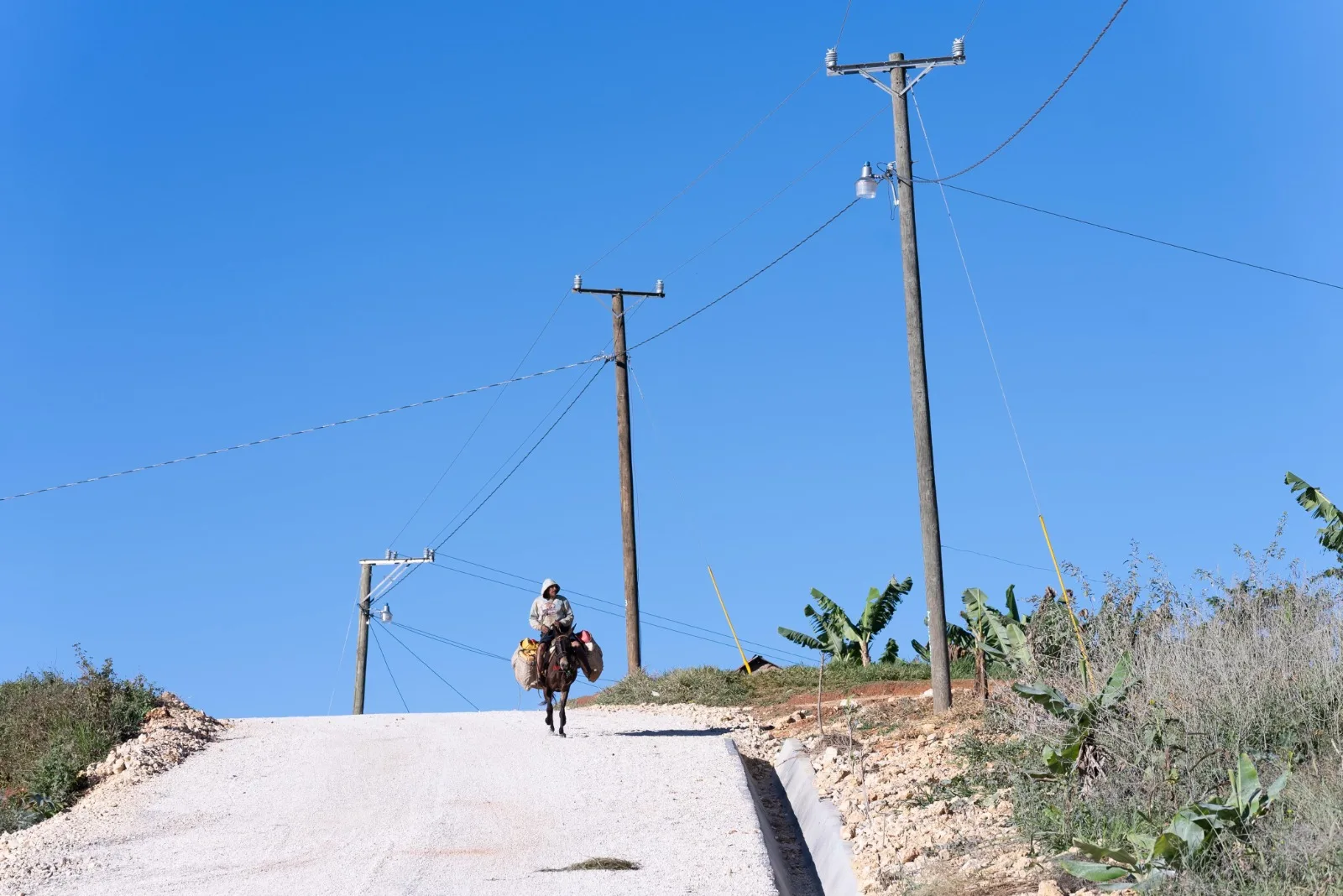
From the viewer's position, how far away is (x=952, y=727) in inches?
727

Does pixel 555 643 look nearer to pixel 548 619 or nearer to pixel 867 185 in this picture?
pixel 548 619

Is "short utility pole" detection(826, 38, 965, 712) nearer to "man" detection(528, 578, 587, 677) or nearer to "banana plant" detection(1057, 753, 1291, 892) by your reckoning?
"man" detection(528, 578, 587, 677)

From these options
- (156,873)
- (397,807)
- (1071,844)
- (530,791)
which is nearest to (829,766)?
(530,791)

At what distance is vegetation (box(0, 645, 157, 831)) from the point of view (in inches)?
726

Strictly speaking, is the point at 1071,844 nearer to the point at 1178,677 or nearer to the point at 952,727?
the point at 1178,677

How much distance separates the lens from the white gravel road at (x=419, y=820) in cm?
1353

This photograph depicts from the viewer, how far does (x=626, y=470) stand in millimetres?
33312

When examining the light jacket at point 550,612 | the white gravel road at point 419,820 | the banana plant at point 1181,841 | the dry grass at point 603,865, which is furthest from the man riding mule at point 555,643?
the banana plant at point 1181,841

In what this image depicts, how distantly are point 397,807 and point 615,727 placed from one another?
19.8ft

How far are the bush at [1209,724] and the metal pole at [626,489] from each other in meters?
18.0

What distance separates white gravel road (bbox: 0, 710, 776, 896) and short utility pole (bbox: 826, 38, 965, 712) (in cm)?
327

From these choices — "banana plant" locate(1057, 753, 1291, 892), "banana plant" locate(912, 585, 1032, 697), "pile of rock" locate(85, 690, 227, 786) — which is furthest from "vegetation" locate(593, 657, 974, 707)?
"banana plant" locate(1057, 753, 1291, 892)

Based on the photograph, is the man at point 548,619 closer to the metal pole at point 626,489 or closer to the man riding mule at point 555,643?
the man riding mule at point 555,643

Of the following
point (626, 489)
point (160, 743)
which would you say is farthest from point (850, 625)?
point (160, 743)
